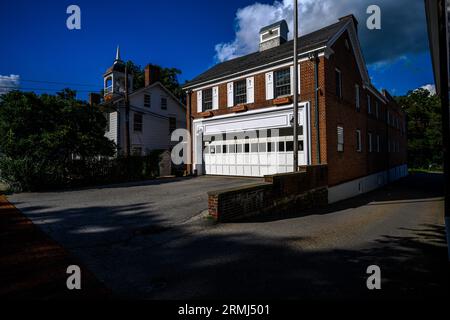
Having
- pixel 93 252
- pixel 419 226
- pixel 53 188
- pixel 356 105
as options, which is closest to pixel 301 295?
pixel 93 252

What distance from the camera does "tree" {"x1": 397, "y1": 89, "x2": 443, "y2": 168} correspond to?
165ft

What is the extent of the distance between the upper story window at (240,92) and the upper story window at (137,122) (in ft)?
41.0

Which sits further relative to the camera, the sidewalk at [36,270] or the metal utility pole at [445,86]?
the metal utility pole at [445,86]

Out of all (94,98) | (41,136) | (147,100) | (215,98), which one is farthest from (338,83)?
(94,98)

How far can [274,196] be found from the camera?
8.73 metres

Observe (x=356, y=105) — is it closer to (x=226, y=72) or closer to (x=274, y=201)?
(x=226, y=72)

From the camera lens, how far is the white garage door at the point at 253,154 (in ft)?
45.1

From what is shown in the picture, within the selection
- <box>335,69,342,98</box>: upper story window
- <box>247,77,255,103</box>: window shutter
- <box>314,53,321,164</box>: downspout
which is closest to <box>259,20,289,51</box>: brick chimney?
<box>247,77,255,103</box>: window shutter

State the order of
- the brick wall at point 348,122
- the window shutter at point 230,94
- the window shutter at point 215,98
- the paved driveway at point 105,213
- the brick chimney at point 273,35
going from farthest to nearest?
1. the brick chimney at point 273,35
2. the window shutter at point 215,98
3. the window shutter at point 230,94
4. the brick wall at point 348,122
5. the paved driveway at point 105,213

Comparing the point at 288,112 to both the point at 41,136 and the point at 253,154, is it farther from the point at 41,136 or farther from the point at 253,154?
the point at 41,136

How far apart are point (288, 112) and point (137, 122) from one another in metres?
16.4

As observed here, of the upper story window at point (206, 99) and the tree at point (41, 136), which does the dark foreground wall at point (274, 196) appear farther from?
the tree at point (41, 136)

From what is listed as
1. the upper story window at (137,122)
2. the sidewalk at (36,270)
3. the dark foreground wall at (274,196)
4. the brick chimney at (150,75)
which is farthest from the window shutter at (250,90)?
the brick chimney at (150,75)

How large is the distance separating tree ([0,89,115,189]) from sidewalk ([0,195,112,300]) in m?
7.54
